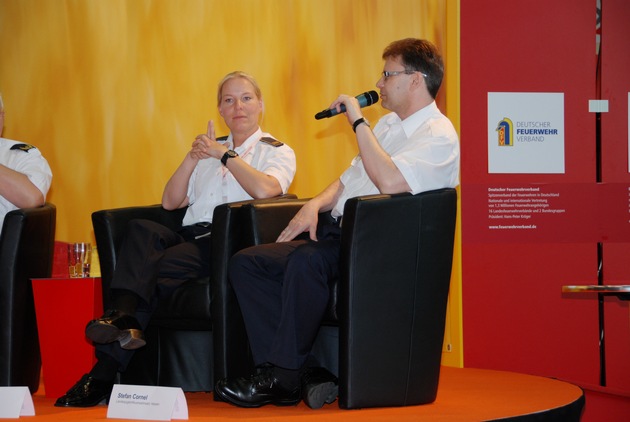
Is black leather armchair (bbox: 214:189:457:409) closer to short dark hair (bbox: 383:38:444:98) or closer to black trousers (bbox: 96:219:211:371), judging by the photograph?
short dark hair (bbox: 383:38:444:98)

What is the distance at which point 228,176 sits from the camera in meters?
3.60

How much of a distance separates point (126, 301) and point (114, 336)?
0.19m

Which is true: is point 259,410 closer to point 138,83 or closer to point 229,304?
point 229,304

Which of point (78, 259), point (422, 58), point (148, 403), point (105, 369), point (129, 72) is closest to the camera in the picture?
point (148, 403)

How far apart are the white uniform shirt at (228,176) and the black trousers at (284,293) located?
676 mm

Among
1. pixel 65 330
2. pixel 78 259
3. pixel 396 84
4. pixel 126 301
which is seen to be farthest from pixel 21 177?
pixel 396 84

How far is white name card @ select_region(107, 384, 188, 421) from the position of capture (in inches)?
96.3

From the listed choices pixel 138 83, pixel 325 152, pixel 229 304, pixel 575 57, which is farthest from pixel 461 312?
pixel 138 83

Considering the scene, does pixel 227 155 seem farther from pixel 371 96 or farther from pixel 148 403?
pixel 148 403

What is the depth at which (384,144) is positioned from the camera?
124 inches

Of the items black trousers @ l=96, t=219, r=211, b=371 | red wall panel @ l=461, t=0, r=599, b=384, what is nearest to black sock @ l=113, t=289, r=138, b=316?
black trousers @ l=96, t=219, r=211, b=371

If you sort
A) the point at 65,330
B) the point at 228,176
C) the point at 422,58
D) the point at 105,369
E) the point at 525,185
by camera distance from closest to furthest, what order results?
the point at 105,369, the point at 422,58, the point at 65,330, the point at 228,176, the point at 525,185

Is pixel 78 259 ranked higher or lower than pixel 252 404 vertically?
higher

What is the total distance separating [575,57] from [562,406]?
2215 millimetres
